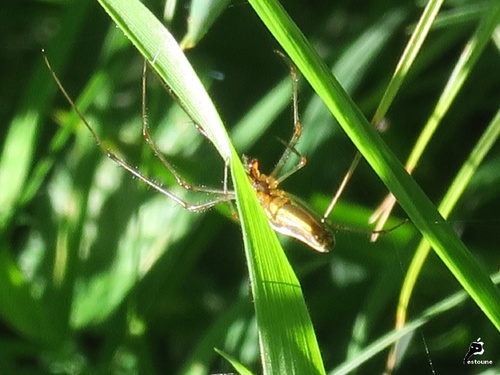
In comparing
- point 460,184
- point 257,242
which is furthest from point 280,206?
point 257,242

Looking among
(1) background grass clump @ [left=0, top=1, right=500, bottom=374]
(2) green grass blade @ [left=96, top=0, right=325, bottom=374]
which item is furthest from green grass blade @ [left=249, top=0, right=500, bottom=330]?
(1) background grass clump @ [left=0, top=1, right=500, bottom=374]

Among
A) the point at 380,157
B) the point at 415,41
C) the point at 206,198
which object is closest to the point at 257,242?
the point at 380,157

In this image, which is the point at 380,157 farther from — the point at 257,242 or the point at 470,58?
the point at 470,58

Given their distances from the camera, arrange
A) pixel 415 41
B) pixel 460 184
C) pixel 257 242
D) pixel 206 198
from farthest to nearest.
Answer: pixel 206 198, pixel 460 184, pixel 415 41, pixel 257 242

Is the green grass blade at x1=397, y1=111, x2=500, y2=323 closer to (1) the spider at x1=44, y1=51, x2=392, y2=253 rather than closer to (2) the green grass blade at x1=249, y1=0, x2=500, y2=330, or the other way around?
(1) the spider at x1=44, y1=51, x2=392, y2=253

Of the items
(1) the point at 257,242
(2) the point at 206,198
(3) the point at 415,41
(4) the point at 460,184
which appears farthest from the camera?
(2) the point at 206,198

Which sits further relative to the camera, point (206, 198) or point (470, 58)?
point (206, 198)

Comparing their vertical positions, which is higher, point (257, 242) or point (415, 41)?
point (415, 41)

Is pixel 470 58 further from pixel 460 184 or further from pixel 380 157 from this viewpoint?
pixel 380 157
